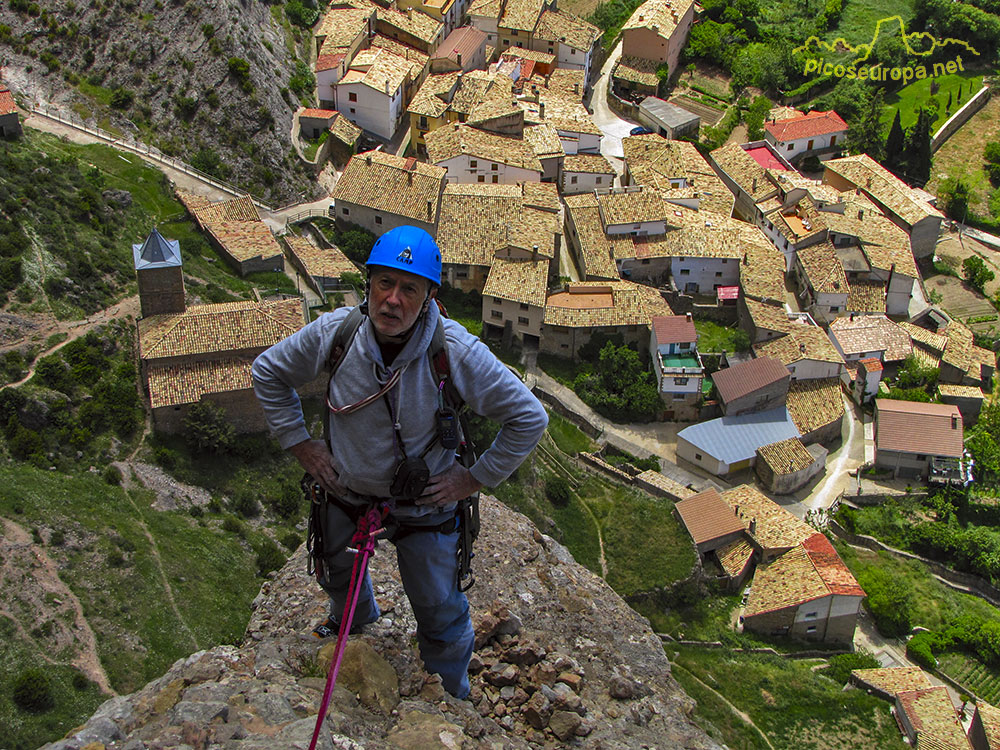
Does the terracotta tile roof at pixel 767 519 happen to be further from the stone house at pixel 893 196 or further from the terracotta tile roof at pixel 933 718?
the stone house at pixel 893 196

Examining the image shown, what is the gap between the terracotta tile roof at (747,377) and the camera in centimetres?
4966

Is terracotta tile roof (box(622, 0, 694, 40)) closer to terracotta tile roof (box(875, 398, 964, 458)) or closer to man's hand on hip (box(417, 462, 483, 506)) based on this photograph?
terracotta tile roof (box(875, 398, 964, 458))

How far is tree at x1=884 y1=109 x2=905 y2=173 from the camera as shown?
2904 inches

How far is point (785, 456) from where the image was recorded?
4788 centimetres

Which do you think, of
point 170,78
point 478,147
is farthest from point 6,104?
point 478,147

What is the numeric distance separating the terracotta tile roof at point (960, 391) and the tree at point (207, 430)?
38752mm

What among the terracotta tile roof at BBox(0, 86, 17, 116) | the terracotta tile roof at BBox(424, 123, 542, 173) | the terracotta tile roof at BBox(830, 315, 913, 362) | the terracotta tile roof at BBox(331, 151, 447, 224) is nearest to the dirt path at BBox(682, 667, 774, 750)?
the terracotta tile roof at BBox(830, 315, 913, 362)

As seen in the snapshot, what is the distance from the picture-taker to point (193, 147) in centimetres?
5712

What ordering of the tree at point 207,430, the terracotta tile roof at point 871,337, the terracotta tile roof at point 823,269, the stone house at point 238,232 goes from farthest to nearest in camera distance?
the terracotta tile roof at point 823,269, the terracotta tile roof at point 871,337, the stone house at point 238,232, the tree at point 207,430

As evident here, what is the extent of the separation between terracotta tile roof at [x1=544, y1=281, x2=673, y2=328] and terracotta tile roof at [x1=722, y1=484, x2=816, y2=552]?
35.9 ft

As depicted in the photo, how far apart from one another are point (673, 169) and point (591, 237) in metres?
10.2

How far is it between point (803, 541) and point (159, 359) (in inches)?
→ 1102

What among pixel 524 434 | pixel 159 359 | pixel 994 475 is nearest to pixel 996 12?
pixel 994 475

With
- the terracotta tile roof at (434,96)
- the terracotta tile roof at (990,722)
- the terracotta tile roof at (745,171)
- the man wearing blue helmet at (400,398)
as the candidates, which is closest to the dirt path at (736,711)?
the terracotta tile roof at (990,722)
